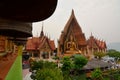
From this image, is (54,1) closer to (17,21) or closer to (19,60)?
(17,21)

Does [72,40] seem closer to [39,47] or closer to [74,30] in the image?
[74,30]

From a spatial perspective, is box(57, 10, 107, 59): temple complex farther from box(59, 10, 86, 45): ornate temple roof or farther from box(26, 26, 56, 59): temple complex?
box(26, 26, 56, 59): temple complex

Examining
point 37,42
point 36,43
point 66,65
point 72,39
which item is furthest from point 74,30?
point 66,65

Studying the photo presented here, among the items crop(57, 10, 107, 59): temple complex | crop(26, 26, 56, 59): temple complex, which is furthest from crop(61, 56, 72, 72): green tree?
crop(57, 10, 107, 59): temple complex

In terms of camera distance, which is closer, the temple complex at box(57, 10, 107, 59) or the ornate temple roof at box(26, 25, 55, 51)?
the ornate temple roof at box(26, 25, 55, 51)

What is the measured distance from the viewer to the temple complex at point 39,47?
108 ft

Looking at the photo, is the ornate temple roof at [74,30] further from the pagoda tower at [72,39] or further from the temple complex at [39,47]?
the temple complex at [39,47]

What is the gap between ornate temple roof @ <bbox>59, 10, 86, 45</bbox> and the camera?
38.3 meters

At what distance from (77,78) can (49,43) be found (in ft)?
34.7

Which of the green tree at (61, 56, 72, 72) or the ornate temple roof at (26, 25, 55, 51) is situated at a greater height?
the ornate temple roof at (26, 25, 55, 51)

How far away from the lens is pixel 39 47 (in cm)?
3272

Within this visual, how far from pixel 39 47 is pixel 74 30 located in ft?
25.5

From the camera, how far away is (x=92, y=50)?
41969mm

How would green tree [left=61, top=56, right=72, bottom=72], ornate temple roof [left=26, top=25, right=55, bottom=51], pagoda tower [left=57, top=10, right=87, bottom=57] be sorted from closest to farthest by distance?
green tree [left=61, top=56, right=72, bottom=72], ornate temple roof [left=26, top=25, right=55, bottom=51], pagoda tower [left=57, top=10, right=87, bottom=57]
